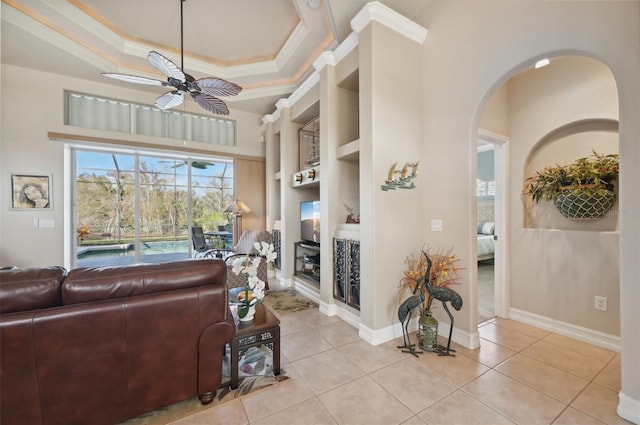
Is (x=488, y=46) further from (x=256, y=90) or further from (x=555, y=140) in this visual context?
(x=256, y=90)

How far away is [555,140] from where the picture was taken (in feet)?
9.20

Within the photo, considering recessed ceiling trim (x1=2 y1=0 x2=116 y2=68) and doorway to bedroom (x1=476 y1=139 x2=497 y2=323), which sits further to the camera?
doorway to bedroom (x1=476 y1=139 x2=497 y2=323)

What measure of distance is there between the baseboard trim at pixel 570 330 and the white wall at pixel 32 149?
683 centimetres

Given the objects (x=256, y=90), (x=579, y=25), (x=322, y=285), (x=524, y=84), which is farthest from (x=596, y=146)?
(x=256, y=90)

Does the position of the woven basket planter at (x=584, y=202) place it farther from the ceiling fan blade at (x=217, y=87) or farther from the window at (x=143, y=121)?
the window at (x=143, y=121)

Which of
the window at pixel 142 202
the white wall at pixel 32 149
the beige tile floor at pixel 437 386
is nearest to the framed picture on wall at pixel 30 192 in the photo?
the white wall at pixel 32 149

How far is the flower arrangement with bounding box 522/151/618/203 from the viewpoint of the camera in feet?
7.83

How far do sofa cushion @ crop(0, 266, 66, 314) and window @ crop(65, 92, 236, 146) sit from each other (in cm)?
420

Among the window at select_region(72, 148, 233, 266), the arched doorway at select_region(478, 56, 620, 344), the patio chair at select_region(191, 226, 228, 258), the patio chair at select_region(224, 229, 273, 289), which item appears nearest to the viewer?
the arched doorway at select_region(478, 56, 620, 344)

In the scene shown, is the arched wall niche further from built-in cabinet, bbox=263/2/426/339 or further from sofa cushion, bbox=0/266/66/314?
sofa cushion, bbox=0/266/66/314

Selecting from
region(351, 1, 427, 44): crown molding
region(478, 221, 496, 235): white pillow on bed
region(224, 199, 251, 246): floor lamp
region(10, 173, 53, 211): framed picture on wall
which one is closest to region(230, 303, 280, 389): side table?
region(351, 1, 427, 44): crown molding

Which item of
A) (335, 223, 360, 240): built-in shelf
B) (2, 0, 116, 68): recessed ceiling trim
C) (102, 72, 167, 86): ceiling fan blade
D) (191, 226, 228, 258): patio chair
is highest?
(2, 0, 116, 68): recessed ceiling trim

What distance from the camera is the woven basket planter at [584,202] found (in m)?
2.38

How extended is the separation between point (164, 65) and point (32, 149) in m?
3.36
